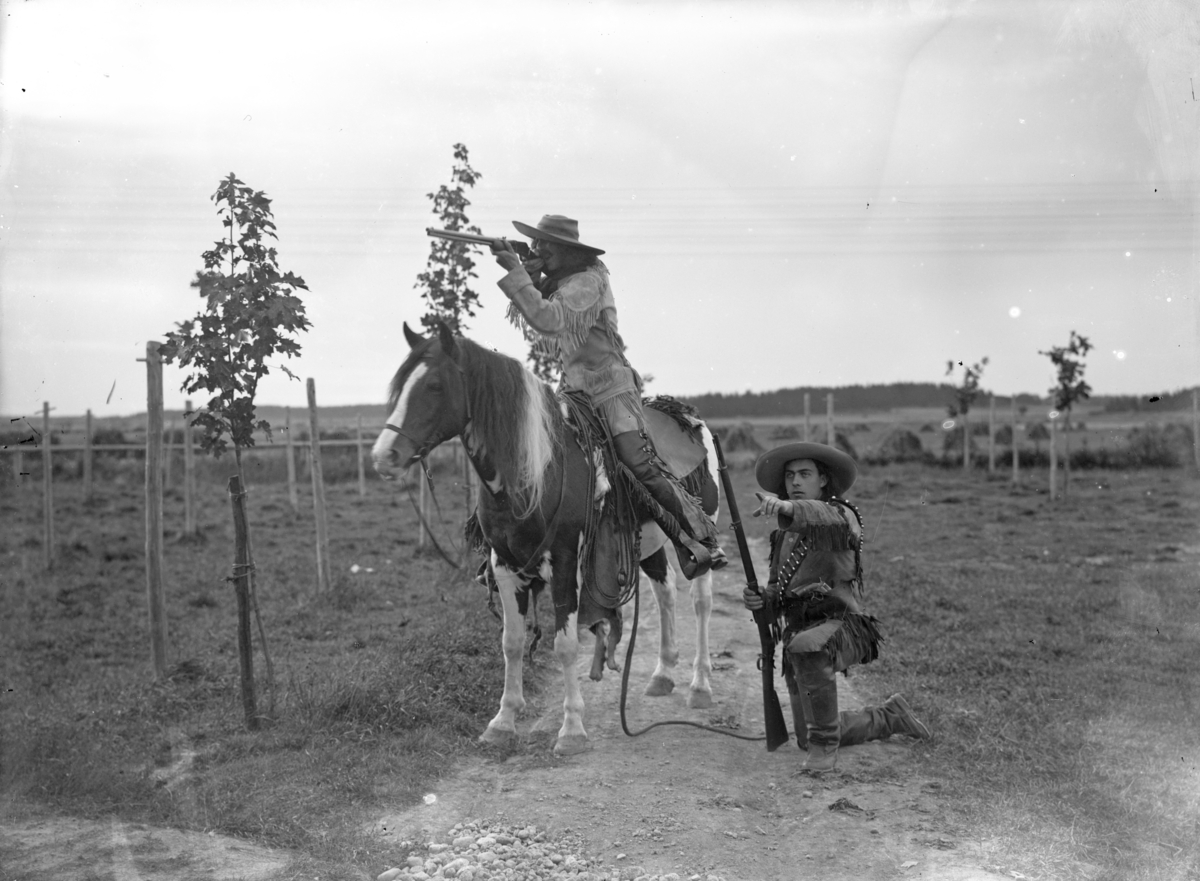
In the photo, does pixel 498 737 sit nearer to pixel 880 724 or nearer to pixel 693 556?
pixel 693 556

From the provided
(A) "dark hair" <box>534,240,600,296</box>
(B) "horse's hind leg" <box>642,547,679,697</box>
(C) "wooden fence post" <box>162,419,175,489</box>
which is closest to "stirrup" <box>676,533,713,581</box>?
(B) "horse's hind leg" <box>642,547,679,697</box>

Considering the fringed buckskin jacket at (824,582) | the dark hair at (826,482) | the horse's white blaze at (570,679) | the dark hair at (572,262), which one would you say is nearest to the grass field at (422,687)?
the horse's white blaze at (570,679)

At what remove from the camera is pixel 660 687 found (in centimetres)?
678

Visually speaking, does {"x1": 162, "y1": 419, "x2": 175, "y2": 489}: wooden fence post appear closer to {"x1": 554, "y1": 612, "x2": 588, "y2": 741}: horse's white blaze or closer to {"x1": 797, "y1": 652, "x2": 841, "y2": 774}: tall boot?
{"x1": 554, "y1": 612, "x2": 588, "y2": 741}: horse's white blaze

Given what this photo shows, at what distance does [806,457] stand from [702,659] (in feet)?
6.51

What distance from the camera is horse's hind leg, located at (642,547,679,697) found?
267 inches

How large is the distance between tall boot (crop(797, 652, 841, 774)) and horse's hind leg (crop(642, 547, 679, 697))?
64.3 inches

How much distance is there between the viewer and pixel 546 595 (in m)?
10.2

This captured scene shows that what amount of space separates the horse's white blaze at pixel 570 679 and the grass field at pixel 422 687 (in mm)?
209

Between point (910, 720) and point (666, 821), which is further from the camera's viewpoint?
point (910, 720)

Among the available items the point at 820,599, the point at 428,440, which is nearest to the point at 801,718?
the point at 820,599

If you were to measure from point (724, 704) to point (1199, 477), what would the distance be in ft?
64.1

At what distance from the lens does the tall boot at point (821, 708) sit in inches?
207

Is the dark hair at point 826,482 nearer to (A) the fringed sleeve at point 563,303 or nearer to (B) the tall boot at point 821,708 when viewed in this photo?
(B) the tall boot at point 821,708
